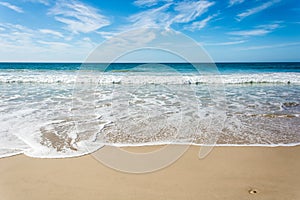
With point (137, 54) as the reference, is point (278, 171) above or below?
below

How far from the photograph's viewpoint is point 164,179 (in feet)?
9.66

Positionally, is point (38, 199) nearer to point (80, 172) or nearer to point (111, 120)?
point (80, 172)

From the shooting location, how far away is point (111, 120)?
5.98m

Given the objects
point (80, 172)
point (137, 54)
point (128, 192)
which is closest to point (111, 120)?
point (137, 54)

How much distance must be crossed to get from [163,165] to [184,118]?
9.54 feet

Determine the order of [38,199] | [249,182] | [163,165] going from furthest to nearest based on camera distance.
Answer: [163,165]
[249,182]
[38,199]

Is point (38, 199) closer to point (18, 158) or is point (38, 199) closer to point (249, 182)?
point (18, 158)

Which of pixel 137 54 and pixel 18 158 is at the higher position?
pixel 137 54

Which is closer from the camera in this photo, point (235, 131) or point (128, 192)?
point (128, 192)

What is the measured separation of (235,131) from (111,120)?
9.99 feet

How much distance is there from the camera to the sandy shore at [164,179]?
8.63 ft

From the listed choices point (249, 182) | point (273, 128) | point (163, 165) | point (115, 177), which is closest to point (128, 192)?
point (115, 177)

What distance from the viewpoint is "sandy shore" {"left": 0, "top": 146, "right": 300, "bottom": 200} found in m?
2.63

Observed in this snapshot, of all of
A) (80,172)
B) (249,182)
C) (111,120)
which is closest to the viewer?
(249,182)
